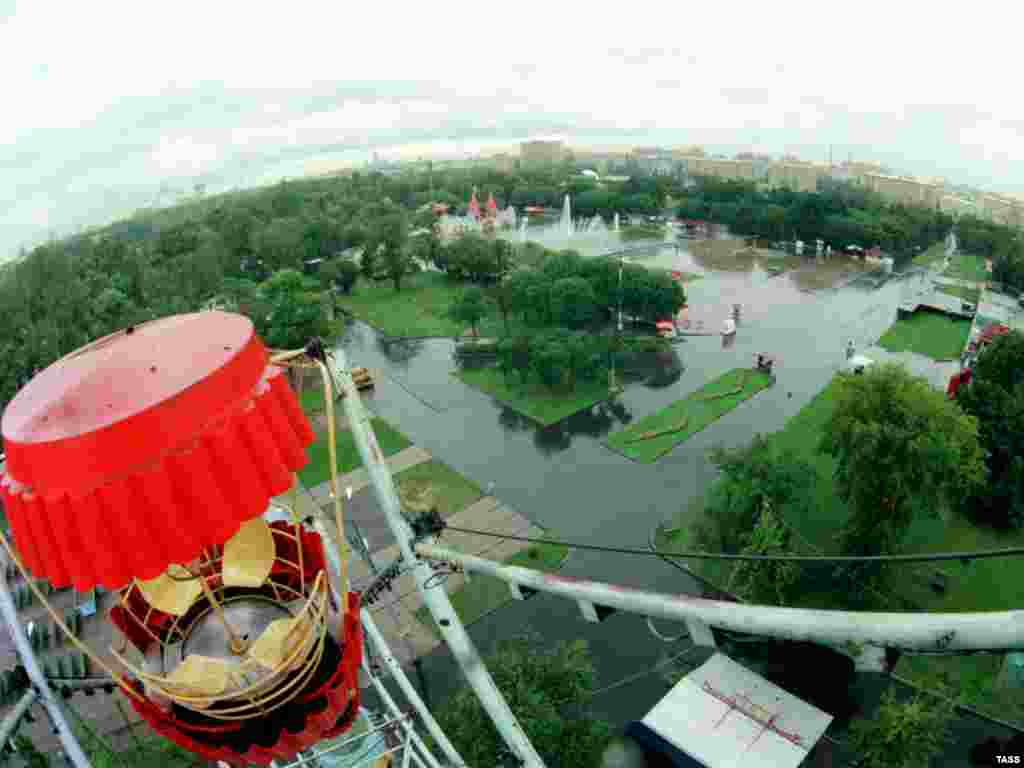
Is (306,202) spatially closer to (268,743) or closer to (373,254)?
(373,254)

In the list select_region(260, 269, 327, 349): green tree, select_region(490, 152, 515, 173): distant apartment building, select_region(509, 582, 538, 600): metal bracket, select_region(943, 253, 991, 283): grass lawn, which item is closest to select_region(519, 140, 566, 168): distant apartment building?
select_region(490, 152, 515, 173): distant apartment building

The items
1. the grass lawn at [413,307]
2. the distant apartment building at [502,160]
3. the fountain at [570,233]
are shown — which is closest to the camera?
the grass lawn at [413,307]

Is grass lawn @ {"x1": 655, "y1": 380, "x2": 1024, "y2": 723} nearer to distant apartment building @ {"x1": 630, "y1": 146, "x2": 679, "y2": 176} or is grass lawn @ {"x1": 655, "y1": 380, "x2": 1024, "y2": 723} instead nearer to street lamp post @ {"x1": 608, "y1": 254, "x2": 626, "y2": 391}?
street lamp post @ {"x1": 608, "y1": 254, "x2": 626, "y2": 391}

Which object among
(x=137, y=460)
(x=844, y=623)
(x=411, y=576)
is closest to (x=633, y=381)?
(x=411, y=576)

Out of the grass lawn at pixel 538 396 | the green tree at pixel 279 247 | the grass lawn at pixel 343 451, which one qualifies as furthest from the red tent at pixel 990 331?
the green tree at pixel 279 247

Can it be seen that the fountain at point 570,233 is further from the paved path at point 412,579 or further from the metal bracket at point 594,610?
the metal bracket at point 594,610

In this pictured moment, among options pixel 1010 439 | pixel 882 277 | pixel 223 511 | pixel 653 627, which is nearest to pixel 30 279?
pixel 653 627

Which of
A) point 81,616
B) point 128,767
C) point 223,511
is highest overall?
point 223,511
